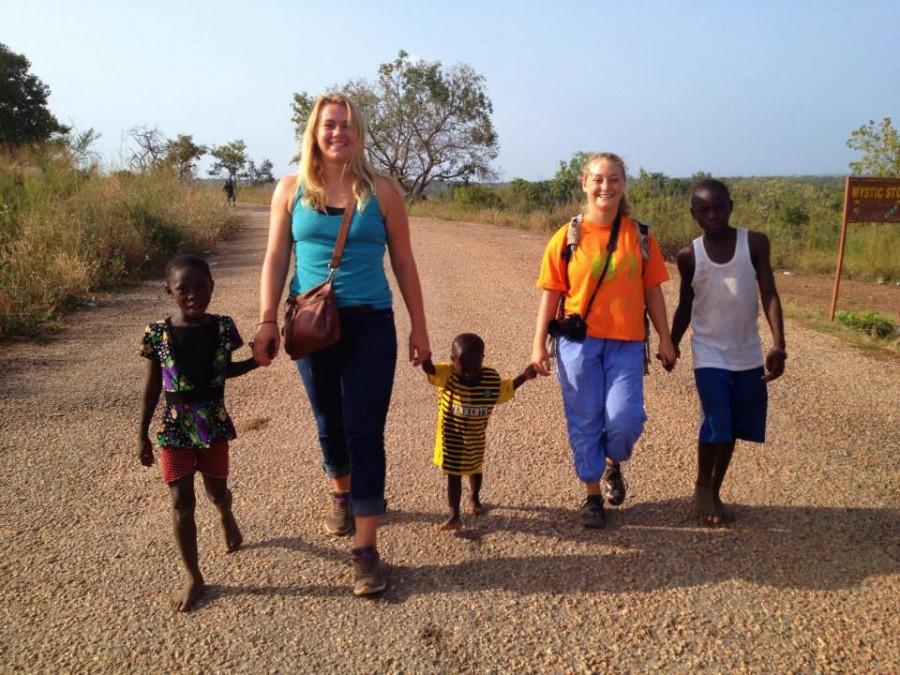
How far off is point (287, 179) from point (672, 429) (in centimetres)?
302

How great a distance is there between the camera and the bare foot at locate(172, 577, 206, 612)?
2.66 meters

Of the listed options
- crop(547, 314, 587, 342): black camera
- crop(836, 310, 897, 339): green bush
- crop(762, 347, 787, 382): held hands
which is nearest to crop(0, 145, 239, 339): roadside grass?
crop(547, 314, 587, 342): black camera

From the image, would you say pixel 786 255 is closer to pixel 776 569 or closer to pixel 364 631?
pixel 776 569

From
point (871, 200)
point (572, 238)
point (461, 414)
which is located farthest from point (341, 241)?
point (871, 200)

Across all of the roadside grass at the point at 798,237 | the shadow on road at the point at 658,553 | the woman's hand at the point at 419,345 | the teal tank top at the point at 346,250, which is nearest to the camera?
the teal tank top at the point at 346,250

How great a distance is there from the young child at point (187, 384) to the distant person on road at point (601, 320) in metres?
1.44

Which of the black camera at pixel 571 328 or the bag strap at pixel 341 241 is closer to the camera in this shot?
the bag strap at pixel 341 241

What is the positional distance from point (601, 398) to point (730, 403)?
659 millimetres

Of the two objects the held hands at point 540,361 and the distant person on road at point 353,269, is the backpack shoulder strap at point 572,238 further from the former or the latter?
the distant person on road at point 353,269

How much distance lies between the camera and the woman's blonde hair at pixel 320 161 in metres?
2.77

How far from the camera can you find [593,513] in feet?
10.9

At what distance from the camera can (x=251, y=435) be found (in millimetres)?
4512

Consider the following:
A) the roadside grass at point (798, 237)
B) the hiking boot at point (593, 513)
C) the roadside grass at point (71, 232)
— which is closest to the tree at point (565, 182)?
the roadside grass at point (798, 237)

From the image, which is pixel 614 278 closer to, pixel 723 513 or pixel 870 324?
pixel 723 513
